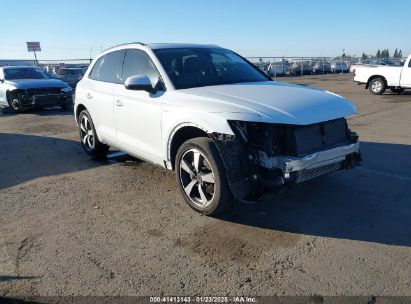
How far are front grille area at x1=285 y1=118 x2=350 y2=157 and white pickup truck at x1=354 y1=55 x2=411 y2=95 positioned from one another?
13.8 metres

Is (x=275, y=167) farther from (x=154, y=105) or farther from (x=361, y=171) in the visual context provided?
(x=361, y=171)

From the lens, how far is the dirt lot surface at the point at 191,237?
3145 millimetres

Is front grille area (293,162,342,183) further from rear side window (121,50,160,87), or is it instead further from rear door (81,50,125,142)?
rear door (81,50,125,142)

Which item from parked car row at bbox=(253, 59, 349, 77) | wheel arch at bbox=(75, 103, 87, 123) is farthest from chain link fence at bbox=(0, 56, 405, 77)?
wheel arch at bbox=(75, 103, 87, 123)

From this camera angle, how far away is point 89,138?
692 centimetres

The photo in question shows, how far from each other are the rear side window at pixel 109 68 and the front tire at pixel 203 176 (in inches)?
78.1

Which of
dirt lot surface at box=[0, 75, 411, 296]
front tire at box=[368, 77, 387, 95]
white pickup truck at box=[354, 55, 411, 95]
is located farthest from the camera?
front tire at box=[368, 77, 387, 95]

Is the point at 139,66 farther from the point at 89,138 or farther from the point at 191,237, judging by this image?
the point at 191,237

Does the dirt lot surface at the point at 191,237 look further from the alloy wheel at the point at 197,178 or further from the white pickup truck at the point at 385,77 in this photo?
the white pickup truck at the point at 385,77

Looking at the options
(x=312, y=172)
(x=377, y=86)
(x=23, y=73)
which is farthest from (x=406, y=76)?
(x=23, y=73)

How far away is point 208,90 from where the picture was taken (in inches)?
178

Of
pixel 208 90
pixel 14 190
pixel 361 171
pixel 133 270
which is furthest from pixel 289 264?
pixel 14 190

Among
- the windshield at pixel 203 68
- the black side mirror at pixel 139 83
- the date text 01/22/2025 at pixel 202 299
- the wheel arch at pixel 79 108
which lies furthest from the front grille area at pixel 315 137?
the wheel arch at pixel 79 108

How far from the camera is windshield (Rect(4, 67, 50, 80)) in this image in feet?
45.7
